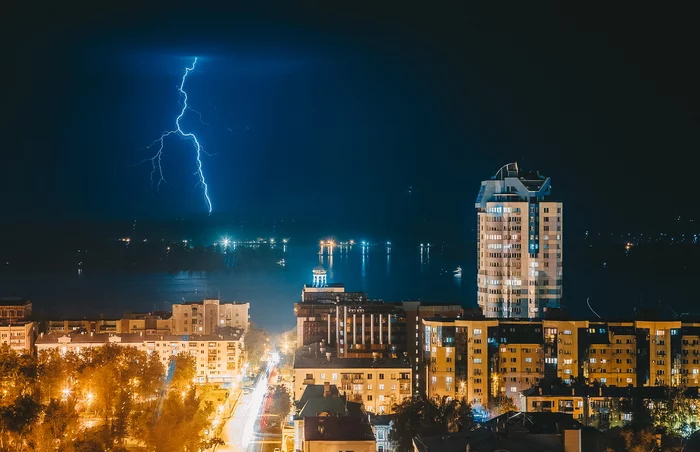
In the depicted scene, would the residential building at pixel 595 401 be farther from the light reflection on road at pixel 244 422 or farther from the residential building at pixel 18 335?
the residential building at pixel 18 335

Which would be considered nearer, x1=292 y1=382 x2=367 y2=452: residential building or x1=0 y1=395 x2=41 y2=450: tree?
x1=0 y1=395 x2=41 y2=450: tree

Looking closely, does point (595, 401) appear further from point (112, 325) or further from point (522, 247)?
point (112, 325)

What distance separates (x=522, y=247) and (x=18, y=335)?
6639mm

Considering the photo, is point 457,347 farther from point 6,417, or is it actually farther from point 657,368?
point 6,417

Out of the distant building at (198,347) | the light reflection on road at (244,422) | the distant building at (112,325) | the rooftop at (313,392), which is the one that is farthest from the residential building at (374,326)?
the rooftop at (313,392)

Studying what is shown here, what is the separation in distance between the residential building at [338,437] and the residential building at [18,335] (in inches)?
299

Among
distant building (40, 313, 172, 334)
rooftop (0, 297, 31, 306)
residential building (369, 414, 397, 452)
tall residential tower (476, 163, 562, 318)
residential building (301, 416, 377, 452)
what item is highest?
tall residential tower (476, 163, 562, 318)

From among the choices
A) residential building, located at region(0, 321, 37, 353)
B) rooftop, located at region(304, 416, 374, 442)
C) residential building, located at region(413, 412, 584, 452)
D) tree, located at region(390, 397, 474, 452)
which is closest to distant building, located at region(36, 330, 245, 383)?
residential building, located at region(0, 321, 37, 353)

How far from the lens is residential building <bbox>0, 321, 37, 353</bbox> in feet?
43.3

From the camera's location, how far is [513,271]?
522 inches

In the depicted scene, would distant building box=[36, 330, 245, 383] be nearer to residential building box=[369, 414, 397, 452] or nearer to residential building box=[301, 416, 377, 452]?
residential building box=[369, 414, 397, 452]

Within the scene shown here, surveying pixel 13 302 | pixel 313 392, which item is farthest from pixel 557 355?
pixel 13 302

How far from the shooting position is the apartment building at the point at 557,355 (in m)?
10.1

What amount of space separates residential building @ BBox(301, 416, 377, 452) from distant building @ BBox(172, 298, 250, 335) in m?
8.79
